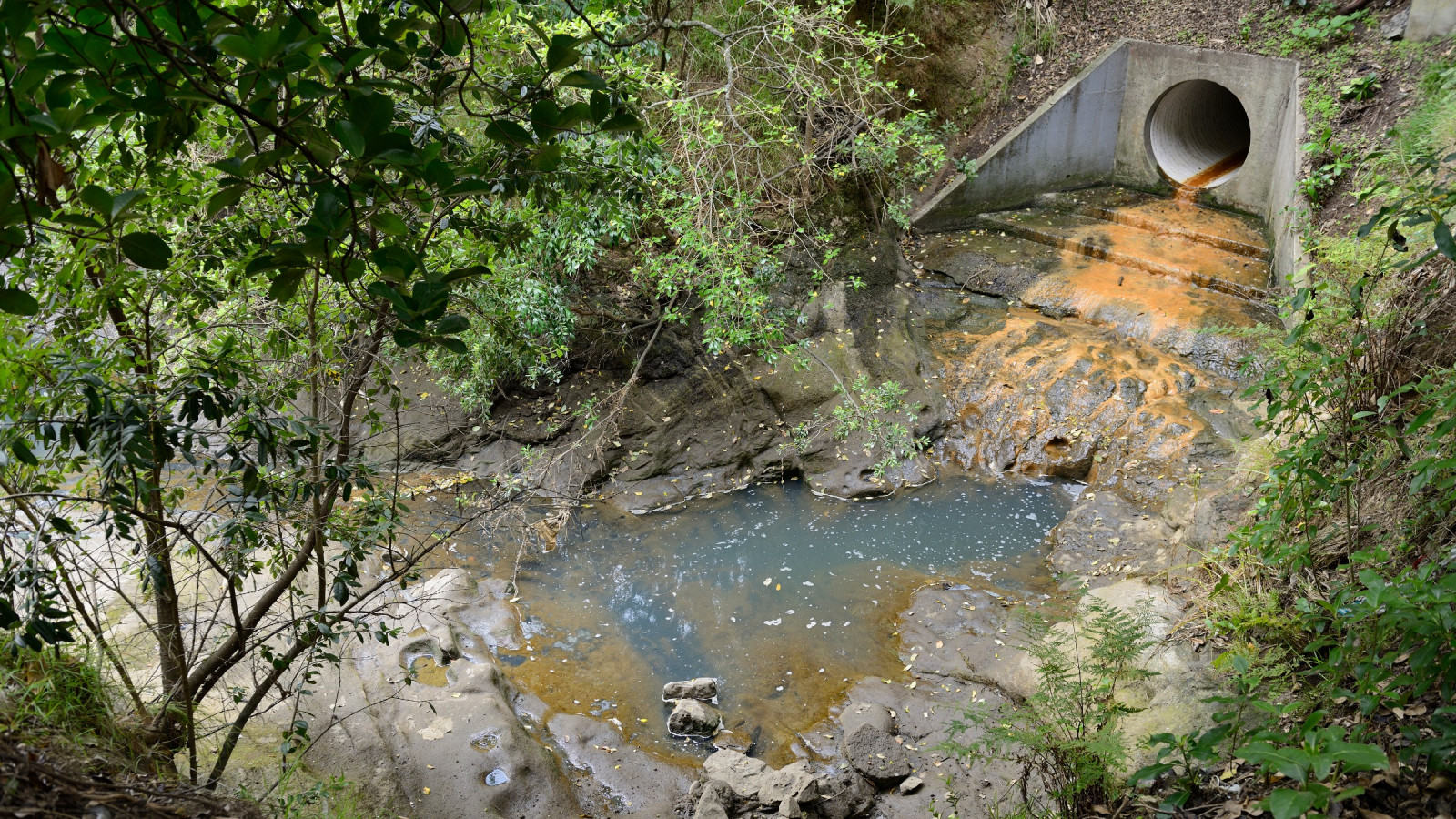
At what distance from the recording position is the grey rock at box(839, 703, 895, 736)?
540 cm

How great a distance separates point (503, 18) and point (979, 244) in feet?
27.4

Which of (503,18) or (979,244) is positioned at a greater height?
(979,244)

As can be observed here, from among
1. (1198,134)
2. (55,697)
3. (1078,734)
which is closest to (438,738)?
(55,697)

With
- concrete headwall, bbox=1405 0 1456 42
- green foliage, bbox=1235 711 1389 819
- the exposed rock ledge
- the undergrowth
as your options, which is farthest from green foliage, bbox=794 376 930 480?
concrete headwall, bbox=1405 0 1456 42

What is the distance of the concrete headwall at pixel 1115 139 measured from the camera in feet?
34.0

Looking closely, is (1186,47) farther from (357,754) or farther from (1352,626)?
(357,754)

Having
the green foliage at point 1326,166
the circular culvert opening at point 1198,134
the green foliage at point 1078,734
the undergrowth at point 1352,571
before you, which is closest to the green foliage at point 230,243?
the undergrowth at point 1352,571

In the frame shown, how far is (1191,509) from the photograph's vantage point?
6461 mm

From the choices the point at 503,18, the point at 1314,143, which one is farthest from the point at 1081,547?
the point at 503,18

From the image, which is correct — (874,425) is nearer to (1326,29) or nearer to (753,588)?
(753,588)

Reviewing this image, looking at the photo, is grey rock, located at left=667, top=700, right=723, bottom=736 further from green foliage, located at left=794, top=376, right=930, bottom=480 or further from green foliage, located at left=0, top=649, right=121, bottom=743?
green foliage, located at left=0, top=649, right=121, bottom=743

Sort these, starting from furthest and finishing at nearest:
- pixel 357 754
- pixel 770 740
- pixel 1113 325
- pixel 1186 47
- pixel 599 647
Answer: pixel 1186 47 → pixel 1113 325 → pixel 599 647 → pixel 770 740 → pixel 357 754

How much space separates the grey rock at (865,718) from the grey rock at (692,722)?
84cm

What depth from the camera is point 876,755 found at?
16.8ft
